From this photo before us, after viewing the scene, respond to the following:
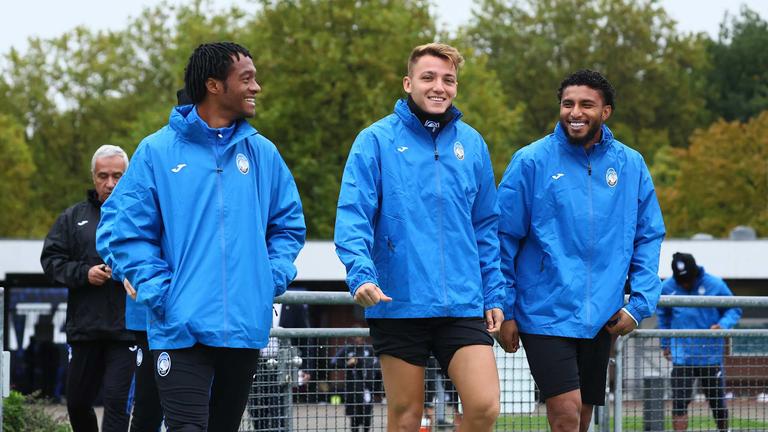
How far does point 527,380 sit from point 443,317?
2.48 metres

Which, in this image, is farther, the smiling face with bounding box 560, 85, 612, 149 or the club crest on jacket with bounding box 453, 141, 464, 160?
the smiling face with bounding box 560, 85, 612, 149

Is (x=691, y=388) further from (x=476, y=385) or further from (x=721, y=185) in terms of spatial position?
(x=721, y=185)

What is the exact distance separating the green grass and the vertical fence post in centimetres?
6

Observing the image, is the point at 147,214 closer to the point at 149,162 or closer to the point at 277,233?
the point at 149,162

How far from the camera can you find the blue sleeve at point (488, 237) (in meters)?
6.30

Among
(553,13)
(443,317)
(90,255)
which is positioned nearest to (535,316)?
(443,317)

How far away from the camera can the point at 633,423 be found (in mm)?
8656

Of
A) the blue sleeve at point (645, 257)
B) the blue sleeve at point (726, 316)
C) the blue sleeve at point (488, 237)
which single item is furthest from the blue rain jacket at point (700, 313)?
the blue sleeve at point (488, 237)

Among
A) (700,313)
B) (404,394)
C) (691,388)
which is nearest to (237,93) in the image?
(404,394)

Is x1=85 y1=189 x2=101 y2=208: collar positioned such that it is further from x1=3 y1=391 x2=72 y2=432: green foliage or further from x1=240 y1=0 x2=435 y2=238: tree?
x1=240 y1=0 x2=435 y2=238: tree

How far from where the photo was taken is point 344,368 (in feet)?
26.9

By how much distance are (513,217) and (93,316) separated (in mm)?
2831

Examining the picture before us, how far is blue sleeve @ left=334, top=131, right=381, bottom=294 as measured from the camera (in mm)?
5852

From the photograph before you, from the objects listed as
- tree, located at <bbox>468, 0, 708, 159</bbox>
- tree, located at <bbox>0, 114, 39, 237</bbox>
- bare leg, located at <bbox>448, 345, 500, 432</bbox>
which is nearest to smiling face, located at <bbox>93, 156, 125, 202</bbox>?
bare leg, located at <bbox>448, 345, 500, 432</bbox>
